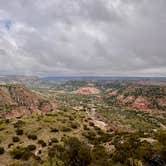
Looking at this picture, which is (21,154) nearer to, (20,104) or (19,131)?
(19,131)

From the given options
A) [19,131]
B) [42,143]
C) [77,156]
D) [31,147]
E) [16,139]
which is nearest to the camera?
[77,156]

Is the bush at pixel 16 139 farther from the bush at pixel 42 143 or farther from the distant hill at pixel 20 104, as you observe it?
the distant hill at pixel 20 104

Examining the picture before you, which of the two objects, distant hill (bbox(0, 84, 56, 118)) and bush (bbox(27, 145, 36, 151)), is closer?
bush (bbox(27, 145, 36, 151))

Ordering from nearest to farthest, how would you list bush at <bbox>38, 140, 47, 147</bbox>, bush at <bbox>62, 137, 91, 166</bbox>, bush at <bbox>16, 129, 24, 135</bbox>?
bush at <bbox>62, 137, 91, 166</bbox> → bush at <bbox>38, 140, 47, 147</bbox> → bush at <bbox>16, 129, 24, 135</bbox>

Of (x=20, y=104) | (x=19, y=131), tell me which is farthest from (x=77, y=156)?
(x=20, y=104)

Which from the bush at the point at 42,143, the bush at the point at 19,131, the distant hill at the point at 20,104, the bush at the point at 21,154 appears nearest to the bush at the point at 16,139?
the bush at the point at 19,131

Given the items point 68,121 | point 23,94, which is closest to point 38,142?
point 68,121

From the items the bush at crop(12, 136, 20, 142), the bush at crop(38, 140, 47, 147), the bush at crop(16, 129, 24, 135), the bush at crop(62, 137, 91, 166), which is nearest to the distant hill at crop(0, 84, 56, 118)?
the bush at crop(16, 129, 24, 135)

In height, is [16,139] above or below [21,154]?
below

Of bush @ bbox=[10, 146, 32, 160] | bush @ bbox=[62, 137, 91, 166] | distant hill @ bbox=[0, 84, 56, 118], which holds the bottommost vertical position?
distant hill @ bbox=[0, 84, 56, 118]

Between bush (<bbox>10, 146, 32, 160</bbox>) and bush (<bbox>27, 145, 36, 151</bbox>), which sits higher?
bush (<bbox>10, 146, 32, 160</bbox>)

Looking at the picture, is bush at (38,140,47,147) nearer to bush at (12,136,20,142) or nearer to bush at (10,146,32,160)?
bush at (12,136,20,142)

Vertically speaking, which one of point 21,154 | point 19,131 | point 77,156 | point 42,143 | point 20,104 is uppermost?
point 77,156

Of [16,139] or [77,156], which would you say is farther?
[16,139]
